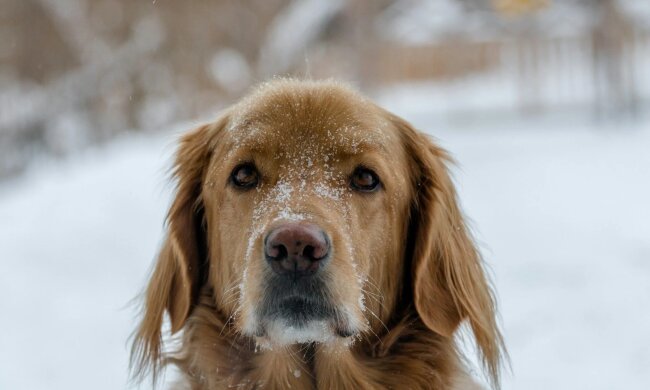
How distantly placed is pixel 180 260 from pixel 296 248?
1.02 meters

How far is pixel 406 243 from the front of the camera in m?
3.66

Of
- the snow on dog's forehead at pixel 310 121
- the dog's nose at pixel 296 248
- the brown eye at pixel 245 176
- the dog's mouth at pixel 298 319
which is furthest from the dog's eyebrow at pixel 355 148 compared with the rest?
the dog's mouth at pixel 298 319

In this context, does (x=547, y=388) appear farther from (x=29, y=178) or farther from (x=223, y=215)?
(x=29, y=178)

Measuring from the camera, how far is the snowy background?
22.1ft

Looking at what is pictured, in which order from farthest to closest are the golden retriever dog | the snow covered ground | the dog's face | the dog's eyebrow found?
the snow covered ground → the dog's eyebrow → the golden retriever dog → the dog's face

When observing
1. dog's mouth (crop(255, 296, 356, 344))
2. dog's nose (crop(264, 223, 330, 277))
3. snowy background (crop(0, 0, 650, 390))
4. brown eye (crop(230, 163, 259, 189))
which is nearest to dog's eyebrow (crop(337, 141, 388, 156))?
brown eye (crop(230, 163, 259, 189))

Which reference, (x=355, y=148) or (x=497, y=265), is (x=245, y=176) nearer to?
(x=355, y=148)

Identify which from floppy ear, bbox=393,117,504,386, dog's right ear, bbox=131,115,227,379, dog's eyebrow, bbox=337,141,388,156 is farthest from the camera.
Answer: dog's right ear, bbox=131,115,227,379

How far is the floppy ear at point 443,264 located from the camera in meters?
3.50

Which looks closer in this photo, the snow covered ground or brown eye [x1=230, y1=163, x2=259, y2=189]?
brown eye [x1=230, y1=163, x2=259, y2=189]

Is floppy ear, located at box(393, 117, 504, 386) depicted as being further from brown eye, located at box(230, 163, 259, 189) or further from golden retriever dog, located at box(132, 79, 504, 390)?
brown eye, located at box(230, 163, 259, 189)

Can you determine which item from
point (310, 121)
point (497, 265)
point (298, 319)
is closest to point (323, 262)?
point (298, 319)

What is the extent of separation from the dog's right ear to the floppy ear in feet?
3.10

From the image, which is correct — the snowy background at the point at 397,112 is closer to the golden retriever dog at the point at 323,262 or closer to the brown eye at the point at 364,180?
the golden retriever dog at the point at 323,262
